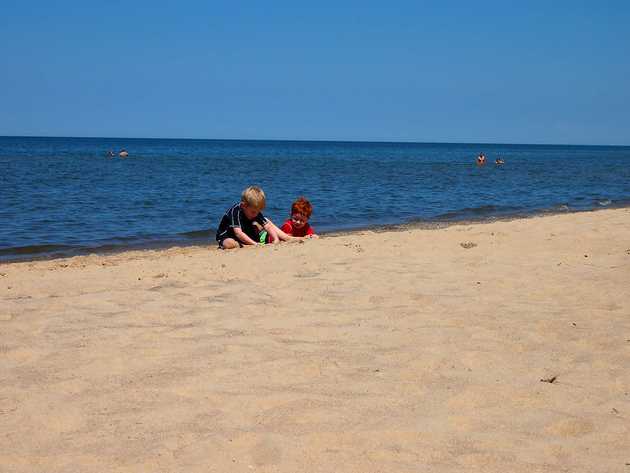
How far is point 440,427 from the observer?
341 centimetres

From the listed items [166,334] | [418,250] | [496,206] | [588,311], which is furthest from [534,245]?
[496,206]

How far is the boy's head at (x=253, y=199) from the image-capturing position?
9127 millimetres

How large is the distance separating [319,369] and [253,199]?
5202 mm

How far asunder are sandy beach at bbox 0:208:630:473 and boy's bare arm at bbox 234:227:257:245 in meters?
2.28

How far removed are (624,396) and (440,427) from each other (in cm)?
119

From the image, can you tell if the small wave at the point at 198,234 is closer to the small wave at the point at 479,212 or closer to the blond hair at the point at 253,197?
the blond hair at the point at 253,197

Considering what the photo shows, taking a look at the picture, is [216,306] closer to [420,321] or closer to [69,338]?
[69,338]

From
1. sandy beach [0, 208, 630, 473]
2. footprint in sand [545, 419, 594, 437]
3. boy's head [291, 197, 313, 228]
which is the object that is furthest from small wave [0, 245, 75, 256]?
footprint in sand [545, 419, 594, 437]

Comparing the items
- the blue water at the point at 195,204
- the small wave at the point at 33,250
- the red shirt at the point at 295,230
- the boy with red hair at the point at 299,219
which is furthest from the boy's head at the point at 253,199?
the small wave at the point at 33,250

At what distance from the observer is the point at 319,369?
13.7ft

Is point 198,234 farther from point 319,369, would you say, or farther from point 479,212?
point 319,369

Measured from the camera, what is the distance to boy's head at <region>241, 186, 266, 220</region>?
9127 millimetres

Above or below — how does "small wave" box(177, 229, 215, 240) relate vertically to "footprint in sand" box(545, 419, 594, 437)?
below

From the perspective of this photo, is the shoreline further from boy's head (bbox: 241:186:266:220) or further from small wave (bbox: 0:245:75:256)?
boy's head (bbox: 241:186:266:220)
